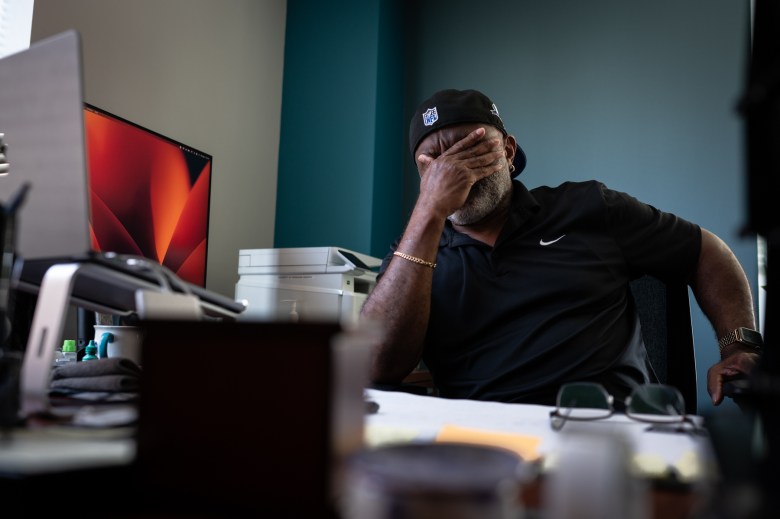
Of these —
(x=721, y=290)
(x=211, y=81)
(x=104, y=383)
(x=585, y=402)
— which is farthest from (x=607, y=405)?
(x=211, y=81)

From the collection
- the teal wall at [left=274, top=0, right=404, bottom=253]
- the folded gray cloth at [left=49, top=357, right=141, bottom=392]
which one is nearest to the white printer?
the teal wall at [left=274, top=0, right=404, bottom=253]

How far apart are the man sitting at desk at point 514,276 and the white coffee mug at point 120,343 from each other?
483 millimetres

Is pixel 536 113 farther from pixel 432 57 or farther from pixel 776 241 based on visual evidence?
pixel 776 241

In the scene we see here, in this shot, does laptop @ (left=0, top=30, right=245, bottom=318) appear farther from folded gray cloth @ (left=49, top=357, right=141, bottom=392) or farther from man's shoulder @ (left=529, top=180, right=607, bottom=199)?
man's shoulder @ (left=529, top=180, right=607, bottom=199)

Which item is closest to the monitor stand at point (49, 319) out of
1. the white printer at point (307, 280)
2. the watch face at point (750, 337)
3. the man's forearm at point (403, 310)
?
the man's forearm at point (403, 310)

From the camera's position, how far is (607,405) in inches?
29.9

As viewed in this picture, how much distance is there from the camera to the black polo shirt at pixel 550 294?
1.32 m

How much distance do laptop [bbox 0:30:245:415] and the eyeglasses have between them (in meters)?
0.48

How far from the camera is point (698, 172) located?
288 centimetres

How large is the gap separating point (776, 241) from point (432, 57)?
3283 millimetres

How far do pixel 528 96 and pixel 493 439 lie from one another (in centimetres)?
286

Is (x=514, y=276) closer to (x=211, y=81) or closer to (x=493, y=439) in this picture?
(x=493, y=439)

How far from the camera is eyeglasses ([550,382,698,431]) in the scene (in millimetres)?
743

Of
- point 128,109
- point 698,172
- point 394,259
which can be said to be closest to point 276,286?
point 128,109
